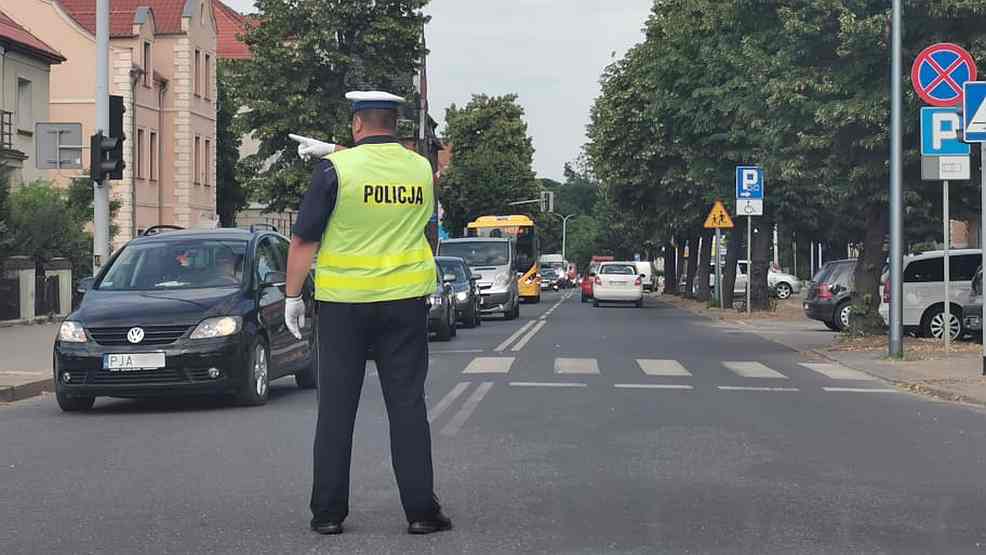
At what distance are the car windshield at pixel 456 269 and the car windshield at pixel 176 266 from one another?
16200 millimetres

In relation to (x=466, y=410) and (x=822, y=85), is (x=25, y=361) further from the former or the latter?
(x=822, y=85)

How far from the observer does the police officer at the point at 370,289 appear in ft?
21.7

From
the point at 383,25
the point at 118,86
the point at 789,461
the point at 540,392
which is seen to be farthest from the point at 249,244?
the point at 118,86

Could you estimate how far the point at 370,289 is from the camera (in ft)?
21.8

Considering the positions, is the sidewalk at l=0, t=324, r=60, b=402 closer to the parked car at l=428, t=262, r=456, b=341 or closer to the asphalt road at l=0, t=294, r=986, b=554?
the asphalt road at l=0, t=294, r=986, b=554

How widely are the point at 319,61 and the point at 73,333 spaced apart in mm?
37703

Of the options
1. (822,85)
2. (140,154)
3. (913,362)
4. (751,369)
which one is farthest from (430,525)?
(140,154)

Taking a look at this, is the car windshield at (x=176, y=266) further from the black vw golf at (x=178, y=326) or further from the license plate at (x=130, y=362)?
the license plate at (x=130, y=362)

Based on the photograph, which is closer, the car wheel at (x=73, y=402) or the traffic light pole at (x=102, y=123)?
the car wheel at (x=73, y=402)

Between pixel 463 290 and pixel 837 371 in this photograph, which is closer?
pixel 837 371

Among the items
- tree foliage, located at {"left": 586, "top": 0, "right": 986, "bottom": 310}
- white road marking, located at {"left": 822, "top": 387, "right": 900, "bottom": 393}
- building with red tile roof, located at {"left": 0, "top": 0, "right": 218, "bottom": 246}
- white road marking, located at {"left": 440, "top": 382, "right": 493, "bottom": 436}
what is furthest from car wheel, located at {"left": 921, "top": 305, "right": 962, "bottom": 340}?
building with red tile roof, located at {"left": 0, "top": 0, "right": 218, "bottom": 246}

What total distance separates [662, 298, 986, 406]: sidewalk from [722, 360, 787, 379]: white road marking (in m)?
1.18

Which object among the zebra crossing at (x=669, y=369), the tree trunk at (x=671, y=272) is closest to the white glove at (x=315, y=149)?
the zebra crossing at (x=669, y=369)

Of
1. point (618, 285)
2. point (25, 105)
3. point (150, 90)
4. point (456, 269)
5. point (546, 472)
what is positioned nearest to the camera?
point (546, 472)
